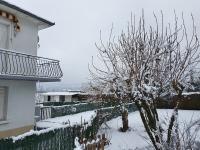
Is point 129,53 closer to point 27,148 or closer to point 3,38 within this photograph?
point 27,148

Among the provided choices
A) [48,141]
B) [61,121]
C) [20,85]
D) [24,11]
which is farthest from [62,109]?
[48,141]

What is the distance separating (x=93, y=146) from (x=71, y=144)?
1.61 m

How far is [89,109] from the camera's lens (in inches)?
1277

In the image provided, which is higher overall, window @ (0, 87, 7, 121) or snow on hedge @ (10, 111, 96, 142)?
window @ (0, 87, 7, 121)

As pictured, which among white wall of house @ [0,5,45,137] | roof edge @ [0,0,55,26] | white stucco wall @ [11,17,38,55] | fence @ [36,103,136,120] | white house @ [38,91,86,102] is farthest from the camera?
white house @ [38,91,86,102]

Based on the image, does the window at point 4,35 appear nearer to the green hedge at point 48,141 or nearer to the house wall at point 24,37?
the house wall at point 24,37

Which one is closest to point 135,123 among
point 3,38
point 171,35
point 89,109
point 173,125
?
point 89,109

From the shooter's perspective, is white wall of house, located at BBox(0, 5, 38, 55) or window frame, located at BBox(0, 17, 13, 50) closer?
window frame, located at BBox(0, 17, 13, 50)

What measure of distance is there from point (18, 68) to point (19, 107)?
2172 mm

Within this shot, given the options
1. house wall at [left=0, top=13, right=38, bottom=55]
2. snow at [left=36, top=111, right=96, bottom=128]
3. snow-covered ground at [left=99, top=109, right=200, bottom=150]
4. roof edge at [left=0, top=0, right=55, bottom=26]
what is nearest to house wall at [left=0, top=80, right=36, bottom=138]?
snow at [left=36, top=111, right=96, bottom=128]

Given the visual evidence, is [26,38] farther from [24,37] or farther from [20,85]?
[20,85]

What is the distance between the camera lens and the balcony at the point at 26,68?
15.3 meters

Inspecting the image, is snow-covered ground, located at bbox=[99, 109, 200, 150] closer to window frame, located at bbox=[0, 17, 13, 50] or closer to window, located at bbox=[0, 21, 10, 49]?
window frame, located at bbox=[0, 17, 13, 50]

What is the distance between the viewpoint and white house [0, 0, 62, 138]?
51.6 ft
